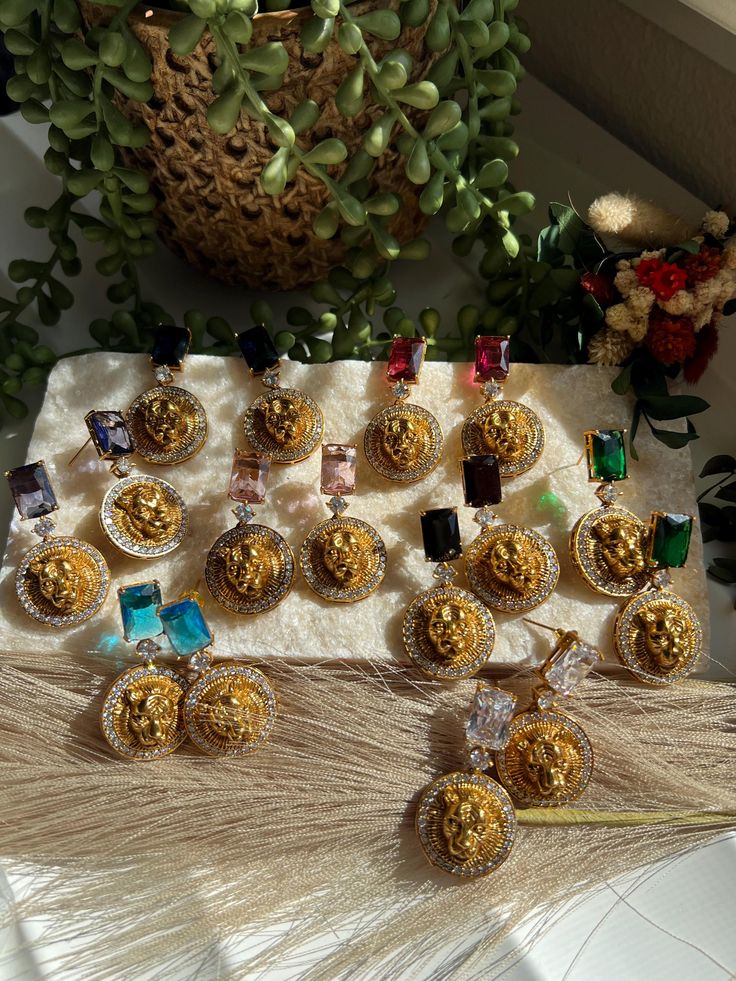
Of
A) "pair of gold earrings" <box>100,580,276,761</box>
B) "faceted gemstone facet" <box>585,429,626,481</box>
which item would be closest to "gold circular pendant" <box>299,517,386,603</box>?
"pair of gold earrings" <box>100,580,276,761</box>

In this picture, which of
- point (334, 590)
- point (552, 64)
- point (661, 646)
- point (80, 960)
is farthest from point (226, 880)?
point (552, 64)

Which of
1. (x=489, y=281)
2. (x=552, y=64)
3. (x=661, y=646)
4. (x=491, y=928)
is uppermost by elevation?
(x=552, y=64)

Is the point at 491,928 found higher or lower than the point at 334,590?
lower

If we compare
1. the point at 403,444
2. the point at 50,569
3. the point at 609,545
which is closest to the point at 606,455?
the point at 609,545

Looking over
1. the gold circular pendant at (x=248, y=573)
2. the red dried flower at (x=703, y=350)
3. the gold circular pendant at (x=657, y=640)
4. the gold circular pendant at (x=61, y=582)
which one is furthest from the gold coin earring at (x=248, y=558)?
the red dried flower at (x=703, y=350)

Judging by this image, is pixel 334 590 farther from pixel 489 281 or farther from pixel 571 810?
pixel 489 281

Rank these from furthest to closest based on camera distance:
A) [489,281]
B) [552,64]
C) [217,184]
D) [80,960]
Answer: [552,64] < [489,281] < [217,184] < [80,960]
